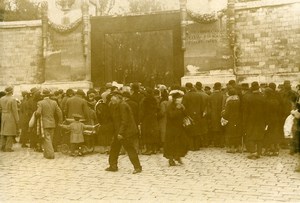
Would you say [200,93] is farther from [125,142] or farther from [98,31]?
[98,31]

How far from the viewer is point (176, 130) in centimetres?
963

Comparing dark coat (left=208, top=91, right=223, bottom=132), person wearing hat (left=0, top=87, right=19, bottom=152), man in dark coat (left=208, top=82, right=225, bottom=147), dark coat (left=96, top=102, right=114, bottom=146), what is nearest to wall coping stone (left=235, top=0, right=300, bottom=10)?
man in dark coat (left=208, top=82, right=225, bottom=147)

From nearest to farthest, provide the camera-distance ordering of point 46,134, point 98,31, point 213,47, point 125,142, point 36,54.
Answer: point 125,142
point 46,134
point 213,47
point 98,31
point 36,54

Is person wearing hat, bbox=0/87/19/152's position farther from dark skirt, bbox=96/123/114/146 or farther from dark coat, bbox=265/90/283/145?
dark coat, bbox=265/90/283/145

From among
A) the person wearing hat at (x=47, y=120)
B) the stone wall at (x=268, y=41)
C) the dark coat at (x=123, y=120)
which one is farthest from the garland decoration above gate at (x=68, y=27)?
the dark coat at (x=123, y=120)

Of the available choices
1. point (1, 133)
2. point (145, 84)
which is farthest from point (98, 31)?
point (1, 133)

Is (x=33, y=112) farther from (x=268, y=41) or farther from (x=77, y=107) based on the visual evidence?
(x=268, y=41)

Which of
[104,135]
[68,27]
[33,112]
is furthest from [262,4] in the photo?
[33,112]

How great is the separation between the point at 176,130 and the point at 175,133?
7cm

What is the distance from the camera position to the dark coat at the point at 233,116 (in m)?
11.1

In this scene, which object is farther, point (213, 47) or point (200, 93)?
point (213, 47)

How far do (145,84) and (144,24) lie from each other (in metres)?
2.32

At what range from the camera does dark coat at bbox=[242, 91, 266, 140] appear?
10391 millimetres

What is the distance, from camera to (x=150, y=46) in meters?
17.1
